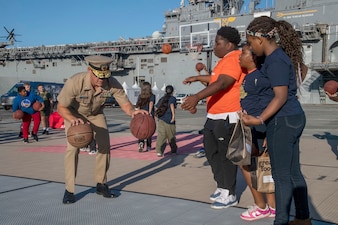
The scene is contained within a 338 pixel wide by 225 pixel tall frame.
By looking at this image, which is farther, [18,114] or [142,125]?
[18,114]

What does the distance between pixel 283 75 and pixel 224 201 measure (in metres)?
2.08

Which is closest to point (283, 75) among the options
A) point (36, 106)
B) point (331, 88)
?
point (331, 88)

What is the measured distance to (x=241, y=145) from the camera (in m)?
3.90

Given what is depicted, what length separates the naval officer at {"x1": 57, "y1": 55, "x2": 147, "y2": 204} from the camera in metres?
5.00

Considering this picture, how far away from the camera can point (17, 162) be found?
863 centimetres

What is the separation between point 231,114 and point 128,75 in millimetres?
58493

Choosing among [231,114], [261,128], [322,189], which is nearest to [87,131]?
[231,114]

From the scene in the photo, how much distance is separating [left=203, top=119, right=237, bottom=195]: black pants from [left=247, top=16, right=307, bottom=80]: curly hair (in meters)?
1.26

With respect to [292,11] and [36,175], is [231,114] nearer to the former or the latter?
[36,175]

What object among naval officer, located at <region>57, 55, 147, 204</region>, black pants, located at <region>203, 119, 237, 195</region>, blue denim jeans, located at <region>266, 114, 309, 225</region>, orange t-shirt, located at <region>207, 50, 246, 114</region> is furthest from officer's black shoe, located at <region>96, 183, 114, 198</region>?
blue denim jeans, located at <region>266, 114, 309, 225</region>

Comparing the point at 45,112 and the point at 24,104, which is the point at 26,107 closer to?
the point at 24,104

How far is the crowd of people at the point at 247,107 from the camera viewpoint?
348 centimetres

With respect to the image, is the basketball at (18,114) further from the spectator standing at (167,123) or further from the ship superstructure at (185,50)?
the ship superstructure at (185,50)

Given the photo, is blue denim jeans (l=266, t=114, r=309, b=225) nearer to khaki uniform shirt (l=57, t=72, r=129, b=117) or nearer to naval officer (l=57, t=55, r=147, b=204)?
naval officer (l=57, t=55, r=147, b=204)
